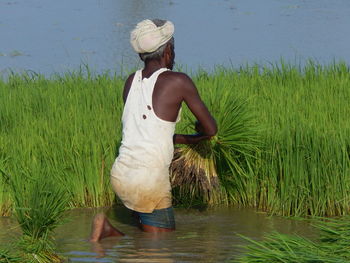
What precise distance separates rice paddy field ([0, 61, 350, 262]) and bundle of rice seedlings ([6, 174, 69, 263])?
0.06m

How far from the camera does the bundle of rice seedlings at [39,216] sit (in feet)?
14.4

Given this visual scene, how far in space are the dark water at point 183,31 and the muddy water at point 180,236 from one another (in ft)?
14.6

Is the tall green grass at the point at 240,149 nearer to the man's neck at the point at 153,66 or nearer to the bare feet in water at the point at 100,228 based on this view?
the bare feet in water at the point at 100,228

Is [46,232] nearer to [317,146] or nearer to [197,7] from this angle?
[317,146]

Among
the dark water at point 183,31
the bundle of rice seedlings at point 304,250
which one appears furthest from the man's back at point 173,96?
the dark water at point 183,31

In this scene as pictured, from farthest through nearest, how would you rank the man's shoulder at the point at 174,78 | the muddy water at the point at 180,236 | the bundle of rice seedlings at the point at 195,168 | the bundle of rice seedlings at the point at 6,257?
the bundle of rice seedlings at the point at 195,168 < the man's shoulder at the point at 174,78 < the muddy water at the point at 180,236 < the bundle of rice seedlings at the point at 6,257

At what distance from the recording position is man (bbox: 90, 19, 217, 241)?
4.95 meters

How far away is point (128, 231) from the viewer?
5.34 metres

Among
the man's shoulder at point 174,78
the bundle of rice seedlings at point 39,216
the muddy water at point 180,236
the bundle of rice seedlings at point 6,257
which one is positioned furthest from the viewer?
the man's shoulder at point 174,78

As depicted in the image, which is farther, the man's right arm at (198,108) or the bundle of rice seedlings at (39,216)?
the man's right arm at (198,108)

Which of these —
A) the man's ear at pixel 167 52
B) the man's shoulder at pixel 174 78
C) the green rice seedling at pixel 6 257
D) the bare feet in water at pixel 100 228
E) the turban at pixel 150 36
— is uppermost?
the turban at pixel 150 36

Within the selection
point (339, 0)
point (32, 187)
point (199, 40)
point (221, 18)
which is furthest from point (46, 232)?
point (339, 0)

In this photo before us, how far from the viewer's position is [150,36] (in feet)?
16.3

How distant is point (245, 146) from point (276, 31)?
9.10 m
